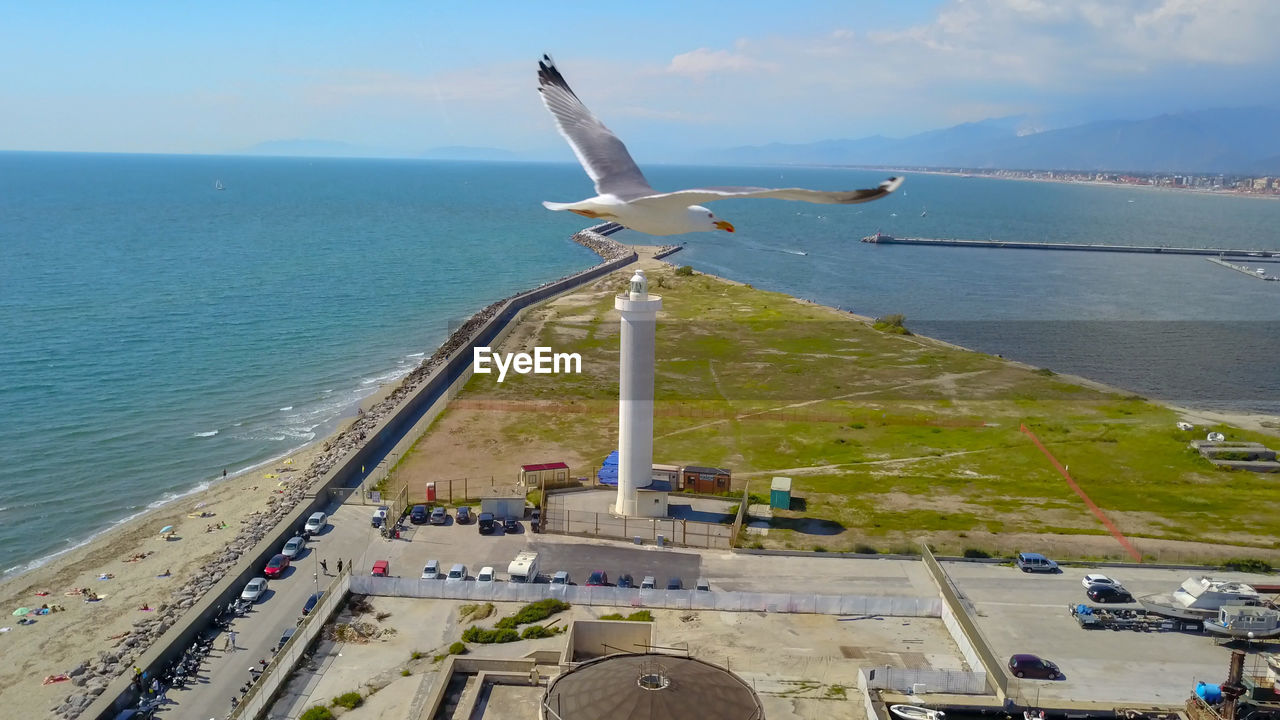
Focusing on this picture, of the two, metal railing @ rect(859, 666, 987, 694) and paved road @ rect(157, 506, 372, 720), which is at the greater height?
metal railing @ rect(859, 666, 987, 694)

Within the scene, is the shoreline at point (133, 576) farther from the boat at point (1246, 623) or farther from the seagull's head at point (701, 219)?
the boat at point (1246, 623)

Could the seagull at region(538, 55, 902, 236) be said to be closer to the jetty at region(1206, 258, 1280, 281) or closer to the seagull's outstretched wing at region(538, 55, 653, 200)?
the seagull's outstretched wing at region(538, 55, 653, 200)

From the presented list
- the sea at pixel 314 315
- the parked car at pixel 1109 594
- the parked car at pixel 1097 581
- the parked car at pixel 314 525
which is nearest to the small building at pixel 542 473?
the parked car at pixel 314 525

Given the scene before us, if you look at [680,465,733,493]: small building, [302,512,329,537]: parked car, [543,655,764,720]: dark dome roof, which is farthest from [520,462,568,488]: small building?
[543,655,764,720]: dark dome roof

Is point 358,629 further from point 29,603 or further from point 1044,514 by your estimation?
point 1044,514

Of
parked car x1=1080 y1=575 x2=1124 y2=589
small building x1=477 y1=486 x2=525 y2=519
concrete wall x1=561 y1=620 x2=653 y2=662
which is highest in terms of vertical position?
concrete wall x1=561 y1=620 x2=653 y2=662
